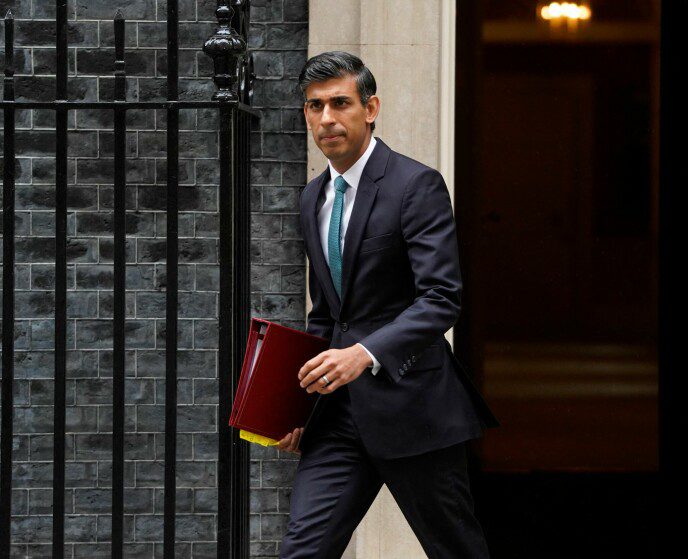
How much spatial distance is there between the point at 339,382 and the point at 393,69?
2.27 meters

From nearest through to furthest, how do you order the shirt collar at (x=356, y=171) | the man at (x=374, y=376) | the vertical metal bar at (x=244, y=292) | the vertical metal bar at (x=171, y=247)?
the man at (x=374, y=376) < the shirt collar at (x=356, y=171) < the vertical metal bar at (x=171, y=247) < the vertical metal bar at (x=244, y=292)

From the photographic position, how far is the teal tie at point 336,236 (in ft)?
11.8

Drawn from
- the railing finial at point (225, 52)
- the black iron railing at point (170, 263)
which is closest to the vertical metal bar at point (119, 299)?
the black iron railing at point (170, 263)

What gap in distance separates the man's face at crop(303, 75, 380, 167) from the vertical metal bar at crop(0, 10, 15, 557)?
1.33 m

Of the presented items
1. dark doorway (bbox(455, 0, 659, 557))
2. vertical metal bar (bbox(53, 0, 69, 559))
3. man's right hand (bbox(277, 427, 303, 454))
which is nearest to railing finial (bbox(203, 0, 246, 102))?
vertical metal bar (bbox(53, 0, 69, 559))

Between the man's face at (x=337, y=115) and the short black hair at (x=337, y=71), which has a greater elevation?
the short black hair at (x=337, y=71)

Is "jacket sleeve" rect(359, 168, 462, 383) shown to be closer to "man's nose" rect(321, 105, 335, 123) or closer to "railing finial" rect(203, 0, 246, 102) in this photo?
"man's nose" rect(321, 105, 335, 123)

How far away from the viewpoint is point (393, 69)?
5.19 m

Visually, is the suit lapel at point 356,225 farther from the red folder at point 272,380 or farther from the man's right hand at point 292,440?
the man's right hand at point 292,440

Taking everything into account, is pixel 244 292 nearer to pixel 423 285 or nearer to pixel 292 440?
pixel 292 440

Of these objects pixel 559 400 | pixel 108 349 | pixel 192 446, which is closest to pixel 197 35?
pixel 108 349

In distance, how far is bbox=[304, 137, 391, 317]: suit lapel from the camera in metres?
3.52

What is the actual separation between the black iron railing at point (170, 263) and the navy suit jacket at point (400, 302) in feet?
2.41

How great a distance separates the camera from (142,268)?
5.34 metres
